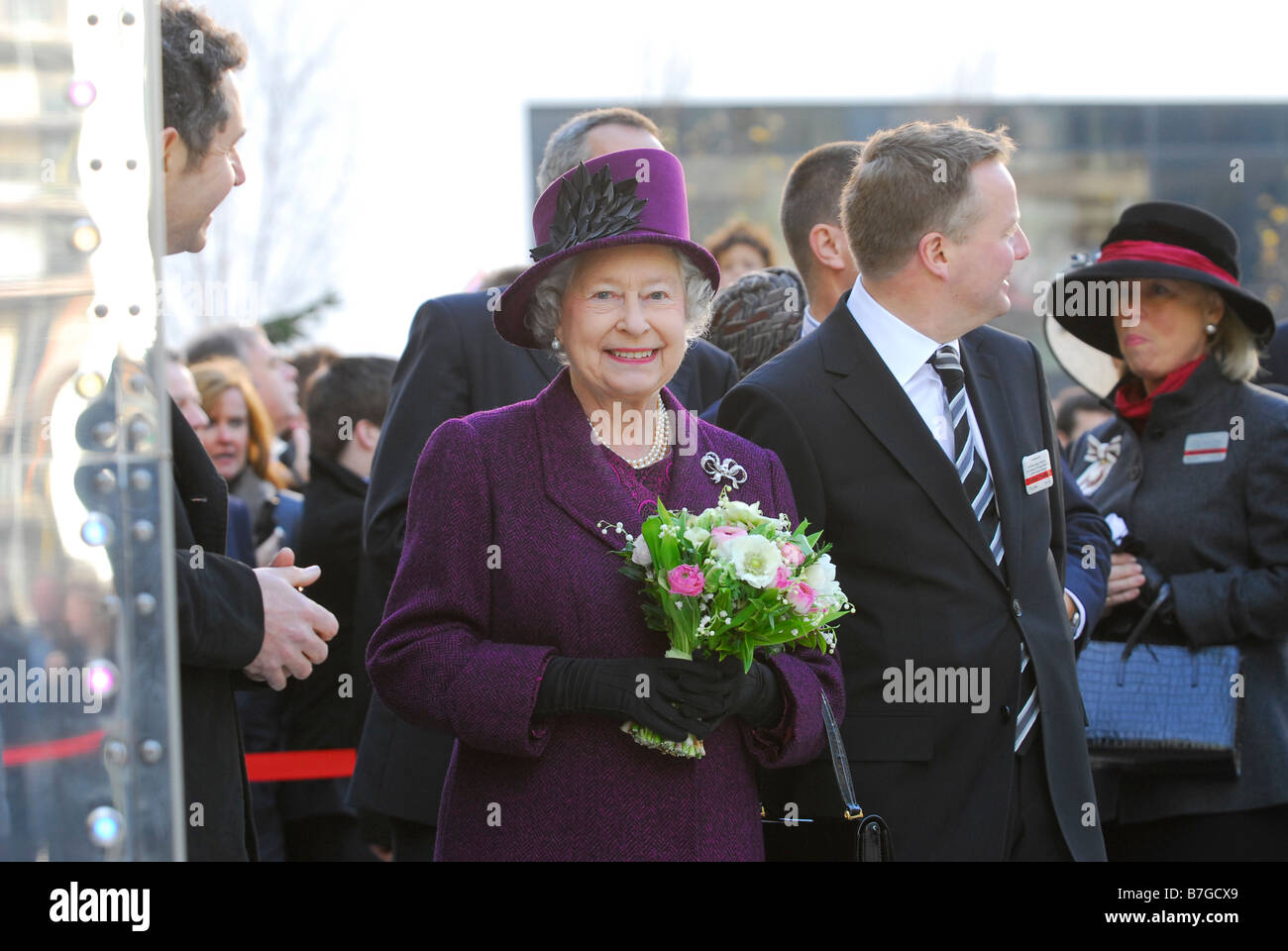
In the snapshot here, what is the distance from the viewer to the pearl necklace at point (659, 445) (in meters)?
2.99

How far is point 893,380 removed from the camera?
11.5ft

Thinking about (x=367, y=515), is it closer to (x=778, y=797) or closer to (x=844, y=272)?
(x=778, y=797)

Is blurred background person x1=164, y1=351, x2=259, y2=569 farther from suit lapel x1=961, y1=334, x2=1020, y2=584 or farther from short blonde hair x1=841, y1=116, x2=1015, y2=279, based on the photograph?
suit lapel x1=961, y1=334, x2=1020, y2=584

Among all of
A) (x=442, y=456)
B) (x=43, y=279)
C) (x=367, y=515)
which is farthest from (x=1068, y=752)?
(x=43, y=279)

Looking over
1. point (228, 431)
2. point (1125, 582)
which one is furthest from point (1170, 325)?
point (228, 431)

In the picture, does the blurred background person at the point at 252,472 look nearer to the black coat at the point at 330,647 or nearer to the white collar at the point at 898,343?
the black coat at the point at 330,647

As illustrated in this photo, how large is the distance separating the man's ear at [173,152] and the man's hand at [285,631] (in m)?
0.83

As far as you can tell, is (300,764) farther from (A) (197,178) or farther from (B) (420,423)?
(A) (197,178)

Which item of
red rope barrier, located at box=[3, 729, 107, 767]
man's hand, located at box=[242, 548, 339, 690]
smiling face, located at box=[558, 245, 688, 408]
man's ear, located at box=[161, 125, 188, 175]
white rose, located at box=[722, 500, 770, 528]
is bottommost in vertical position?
red rope barrier, located at box=[3, 729, 107, 767]

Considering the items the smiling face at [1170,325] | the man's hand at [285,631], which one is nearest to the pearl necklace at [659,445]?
the man's hand at [285,631]

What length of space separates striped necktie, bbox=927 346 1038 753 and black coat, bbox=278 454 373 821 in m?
2.81

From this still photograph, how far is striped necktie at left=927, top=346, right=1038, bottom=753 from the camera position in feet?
11.3

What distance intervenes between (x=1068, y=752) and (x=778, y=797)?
713 millimetres

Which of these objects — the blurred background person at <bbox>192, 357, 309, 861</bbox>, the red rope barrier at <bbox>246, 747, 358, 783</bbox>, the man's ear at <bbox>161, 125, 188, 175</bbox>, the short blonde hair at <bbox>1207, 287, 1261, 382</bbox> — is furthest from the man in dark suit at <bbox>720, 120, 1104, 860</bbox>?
the blurred background person at <bbox>192, 357, 309, 861</bbox>
